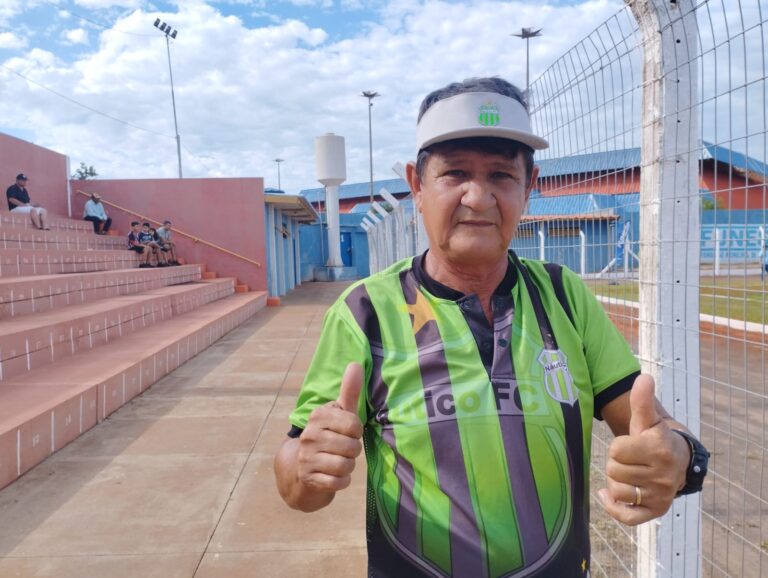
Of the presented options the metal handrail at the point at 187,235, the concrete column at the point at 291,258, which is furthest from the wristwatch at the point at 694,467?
the concrete column at the point at 291,258

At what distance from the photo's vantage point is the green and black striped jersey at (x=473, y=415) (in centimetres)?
123

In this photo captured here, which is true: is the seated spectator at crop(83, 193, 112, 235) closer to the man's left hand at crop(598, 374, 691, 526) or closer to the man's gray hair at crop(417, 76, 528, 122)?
the man's gray hair at crop(417, 76, 528, 122)

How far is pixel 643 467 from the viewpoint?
3.63 feet

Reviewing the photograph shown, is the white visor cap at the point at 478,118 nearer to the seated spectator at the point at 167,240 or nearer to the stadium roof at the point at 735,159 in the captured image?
the stadium roof at the point at 735,159

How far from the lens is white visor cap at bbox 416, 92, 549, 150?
4.39 ft

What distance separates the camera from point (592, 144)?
2324 mm

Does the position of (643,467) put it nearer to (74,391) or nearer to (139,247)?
(74,391)

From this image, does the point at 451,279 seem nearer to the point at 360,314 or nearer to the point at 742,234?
the point at 360,314

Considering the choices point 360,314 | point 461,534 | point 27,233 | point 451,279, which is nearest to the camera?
point 461,534

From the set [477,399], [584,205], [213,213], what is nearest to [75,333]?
[584,205]

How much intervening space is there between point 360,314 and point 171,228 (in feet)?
45.3

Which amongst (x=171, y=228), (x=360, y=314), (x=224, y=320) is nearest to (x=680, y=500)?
(x=360, y=314)

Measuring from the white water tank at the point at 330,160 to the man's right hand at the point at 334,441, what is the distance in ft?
77.6

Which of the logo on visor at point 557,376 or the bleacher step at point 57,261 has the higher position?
the bleacher step at point 57,261
